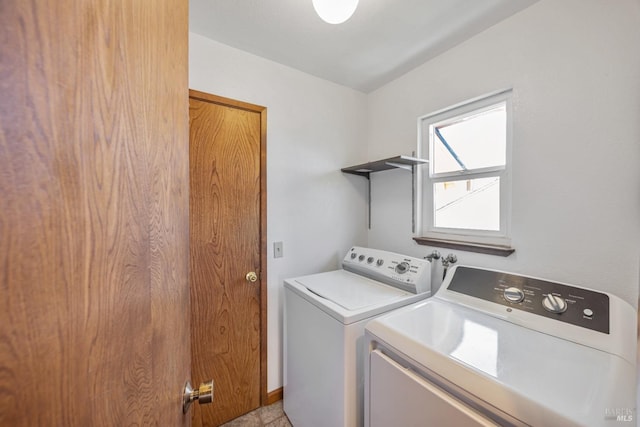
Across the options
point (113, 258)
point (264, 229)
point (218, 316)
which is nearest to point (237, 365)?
point (218, 316)

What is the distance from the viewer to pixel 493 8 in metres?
1.30

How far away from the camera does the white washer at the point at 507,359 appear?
2.08 ft

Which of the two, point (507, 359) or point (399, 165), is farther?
point (399, 165)

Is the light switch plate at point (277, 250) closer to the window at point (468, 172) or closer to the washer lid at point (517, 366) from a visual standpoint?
the washer lid at point (517, 366)

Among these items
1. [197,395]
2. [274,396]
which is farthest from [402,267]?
[274,396]

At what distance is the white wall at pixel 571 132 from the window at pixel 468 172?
88 mm

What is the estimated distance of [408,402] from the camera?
857 mm

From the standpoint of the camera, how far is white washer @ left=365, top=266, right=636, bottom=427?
0.64 metres

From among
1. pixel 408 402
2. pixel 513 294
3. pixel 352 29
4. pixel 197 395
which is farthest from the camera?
pixel 352 29

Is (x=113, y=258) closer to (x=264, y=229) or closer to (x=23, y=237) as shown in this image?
(x=23, y=237)

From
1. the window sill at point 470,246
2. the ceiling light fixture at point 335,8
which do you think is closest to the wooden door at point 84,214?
the ceiling light fixture at point 335,8

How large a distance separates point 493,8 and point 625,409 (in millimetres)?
1769

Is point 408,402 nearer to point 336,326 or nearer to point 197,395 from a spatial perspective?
point 336,326

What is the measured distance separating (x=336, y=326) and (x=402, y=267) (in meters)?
0.61
